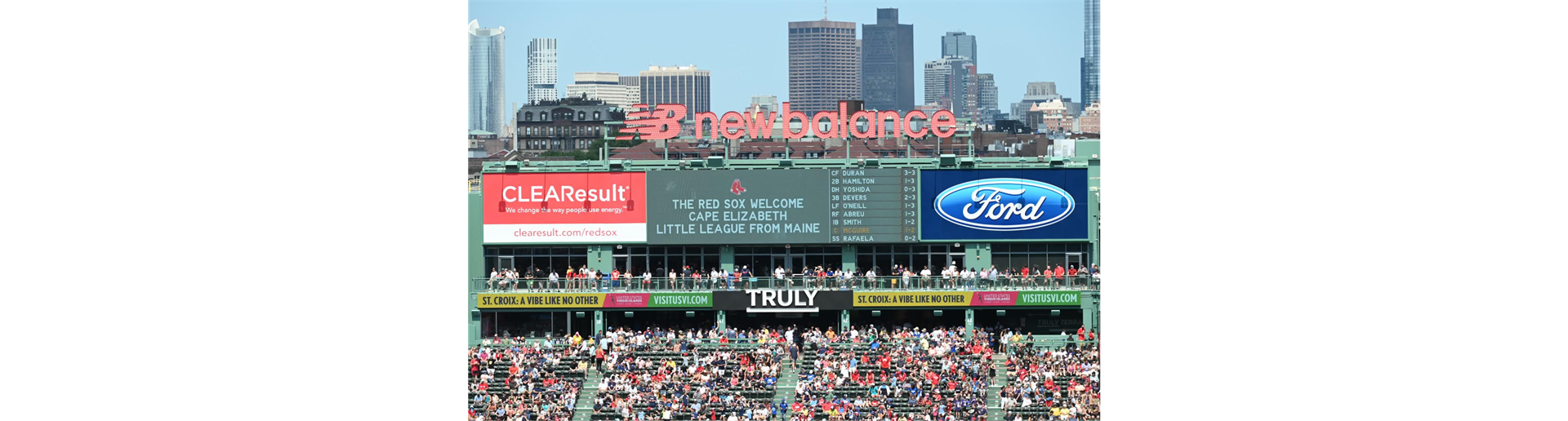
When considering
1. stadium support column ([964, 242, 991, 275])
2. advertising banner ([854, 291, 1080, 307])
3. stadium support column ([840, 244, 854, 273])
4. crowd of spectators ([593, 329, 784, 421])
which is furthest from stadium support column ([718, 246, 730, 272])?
stadium support column ([964, 242, 991, 275])

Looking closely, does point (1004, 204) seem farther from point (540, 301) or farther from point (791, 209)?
point (540, 301)

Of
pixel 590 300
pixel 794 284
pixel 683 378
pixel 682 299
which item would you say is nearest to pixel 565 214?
pixel 590 300

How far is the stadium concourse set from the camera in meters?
54.5

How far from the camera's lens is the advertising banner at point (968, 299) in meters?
60.1

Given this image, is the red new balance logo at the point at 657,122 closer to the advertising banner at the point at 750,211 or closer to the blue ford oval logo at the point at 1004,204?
the advertising banner at the point at 750,211

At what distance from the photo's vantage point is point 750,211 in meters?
61.2

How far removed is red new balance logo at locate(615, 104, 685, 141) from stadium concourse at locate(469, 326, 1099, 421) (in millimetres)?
8839

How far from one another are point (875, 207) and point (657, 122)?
1087cm

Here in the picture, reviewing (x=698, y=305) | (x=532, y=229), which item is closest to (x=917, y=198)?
(x=698, y=305)

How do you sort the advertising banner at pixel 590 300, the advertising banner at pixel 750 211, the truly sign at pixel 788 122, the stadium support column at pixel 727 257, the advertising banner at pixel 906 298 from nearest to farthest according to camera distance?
1. the advertising banner at pixel 906 298
2. the advertising banner at pixel 590 300
3. the advertising banner at pixel 750 211
4. the stadium support column at pixel 727 257
5. the truly sign at pixel 788 122

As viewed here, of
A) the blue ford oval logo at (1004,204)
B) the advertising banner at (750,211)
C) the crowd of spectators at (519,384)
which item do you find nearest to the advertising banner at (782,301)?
the advertising banner at (750,211)

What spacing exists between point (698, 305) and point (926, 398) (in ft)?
32.6

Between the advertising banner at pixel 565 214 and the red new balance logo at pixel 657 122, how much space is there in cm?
482

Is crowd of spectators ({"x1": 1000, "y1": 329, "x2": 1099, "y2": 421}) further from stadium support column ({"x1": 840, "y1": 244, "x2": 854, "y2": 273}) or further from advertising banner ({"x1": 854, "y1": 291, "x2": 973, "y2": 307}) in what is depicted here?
stadium support column ({"x1": 840, "y1": 244, "x2": 854, "y2": 273})
